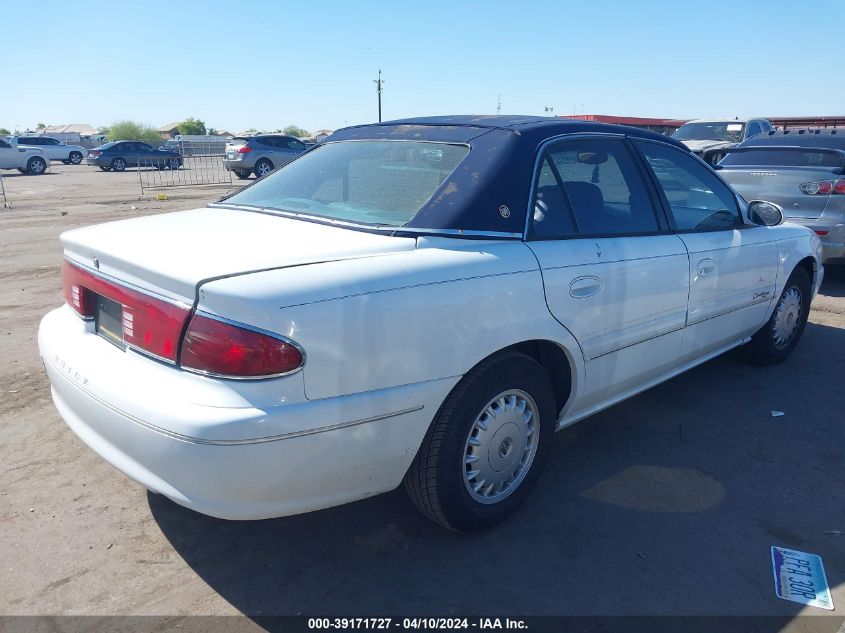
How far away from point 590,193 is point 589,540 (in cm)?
162

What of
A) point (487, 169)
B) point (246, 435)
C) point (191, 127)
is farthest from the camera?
point (191, 127)

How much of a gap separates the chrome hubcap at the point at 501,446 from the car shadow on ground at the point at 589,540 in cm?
21

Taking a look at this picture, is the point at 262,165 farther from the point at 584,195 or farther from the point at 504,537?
the point at 504,537

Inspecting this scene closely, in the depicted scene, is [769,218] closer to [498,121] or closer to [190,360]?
[498,121]

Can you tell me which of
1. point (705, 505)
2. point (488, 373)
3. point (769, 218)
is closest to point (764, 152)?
point (769, 218)

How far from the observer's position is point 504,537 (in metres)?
2.96

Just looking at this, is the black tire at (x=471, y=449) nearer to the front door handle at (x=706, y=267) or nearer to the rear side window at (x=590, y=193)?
the rear side window at (x=590, y=193)

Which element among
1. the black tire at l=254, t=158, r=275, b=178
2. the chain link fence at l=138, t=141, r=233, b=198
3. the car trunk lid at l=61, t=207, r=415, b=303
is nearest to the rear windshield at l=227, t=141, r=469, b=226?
the car trunk lid at l=61, t=207, r=415, b=303

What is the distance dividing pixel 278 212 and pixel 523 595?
1.96m

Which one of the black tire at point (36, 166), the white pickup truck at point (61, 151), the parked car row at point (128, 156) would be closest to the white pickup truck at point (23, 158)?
the black tire at point (36, 166)

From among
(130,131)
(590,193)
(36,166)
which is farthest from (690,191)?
(130,131)

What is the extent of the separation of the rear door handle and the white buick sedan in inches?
1.1

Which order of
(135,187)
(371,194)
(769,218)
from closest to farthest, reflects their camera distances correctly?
(371,194) < (769,218) < (135,187)

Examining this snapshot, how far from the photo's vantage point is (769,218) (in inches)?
179
